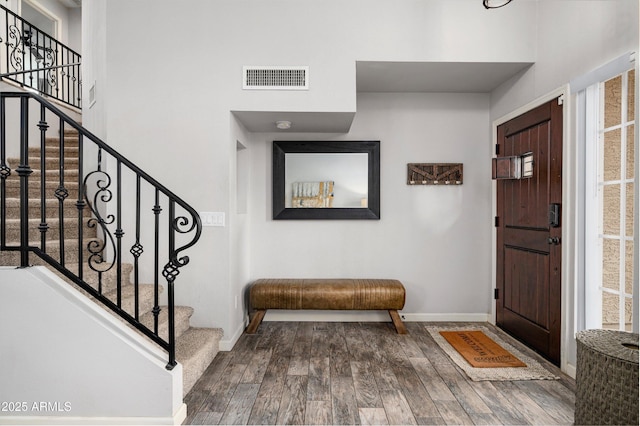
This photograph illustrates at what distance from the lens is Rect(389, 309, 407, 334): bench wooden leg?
3844 millimetres

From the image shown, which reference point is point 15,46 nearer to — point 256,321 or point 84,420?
point 256,321

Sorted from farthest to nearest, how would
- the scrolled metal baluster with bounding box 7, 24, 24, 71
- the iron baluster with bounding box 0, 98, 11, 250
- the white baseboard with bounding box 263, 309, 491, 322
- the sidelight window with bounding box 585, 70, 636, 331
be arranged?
the scrolled metal baluster with bounding box 7, 24, 24, 71 → the white baseboard with bounding box 263, 309, 491, 322 → the sidelight window with bounding box 585, 70, 636, 331 → the iron baluster with bounding box 0, 98, 11, 250

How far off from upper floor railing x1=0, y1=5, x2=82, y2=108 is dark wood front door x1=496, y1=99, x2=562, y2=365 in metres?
5.07

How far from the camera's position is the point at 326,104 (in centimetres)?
337

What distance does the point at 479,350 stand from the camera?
133 inches

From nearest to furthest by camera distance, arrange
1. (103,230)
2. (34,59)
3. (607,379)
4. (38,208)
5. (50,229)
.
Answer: (607,379), (103,230), (50,229), (38,208), (34,59)

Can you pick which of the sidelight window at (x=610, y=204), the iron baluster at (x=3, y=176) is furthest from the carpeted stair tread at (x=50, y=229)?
the sidelight window at (x=610, y=204)

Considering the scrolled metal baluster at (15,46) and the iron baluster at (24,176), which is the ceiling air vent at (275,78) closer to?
Result: the iron baluster at (24,176)

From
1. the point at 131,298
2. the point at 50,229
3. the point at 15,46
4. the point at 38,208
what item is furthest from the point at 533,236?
the point at 15,46

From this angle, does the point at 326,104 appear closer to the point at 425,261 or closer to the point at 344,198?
the point at 344,198

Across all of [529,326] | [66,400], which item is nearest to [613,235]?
[529,326]

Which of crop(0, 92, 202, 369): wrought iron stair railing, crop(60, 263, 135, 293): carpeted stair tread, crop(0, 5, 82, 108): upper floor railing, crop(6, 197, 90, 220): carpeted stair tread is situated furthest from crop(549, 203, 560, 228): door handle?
crop(0, 5, 82, 108): upper floor railing

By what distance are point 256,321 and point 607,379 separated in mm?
2815

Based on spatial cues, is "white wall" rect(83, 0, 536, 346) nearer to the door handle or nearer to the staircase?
the staircase
